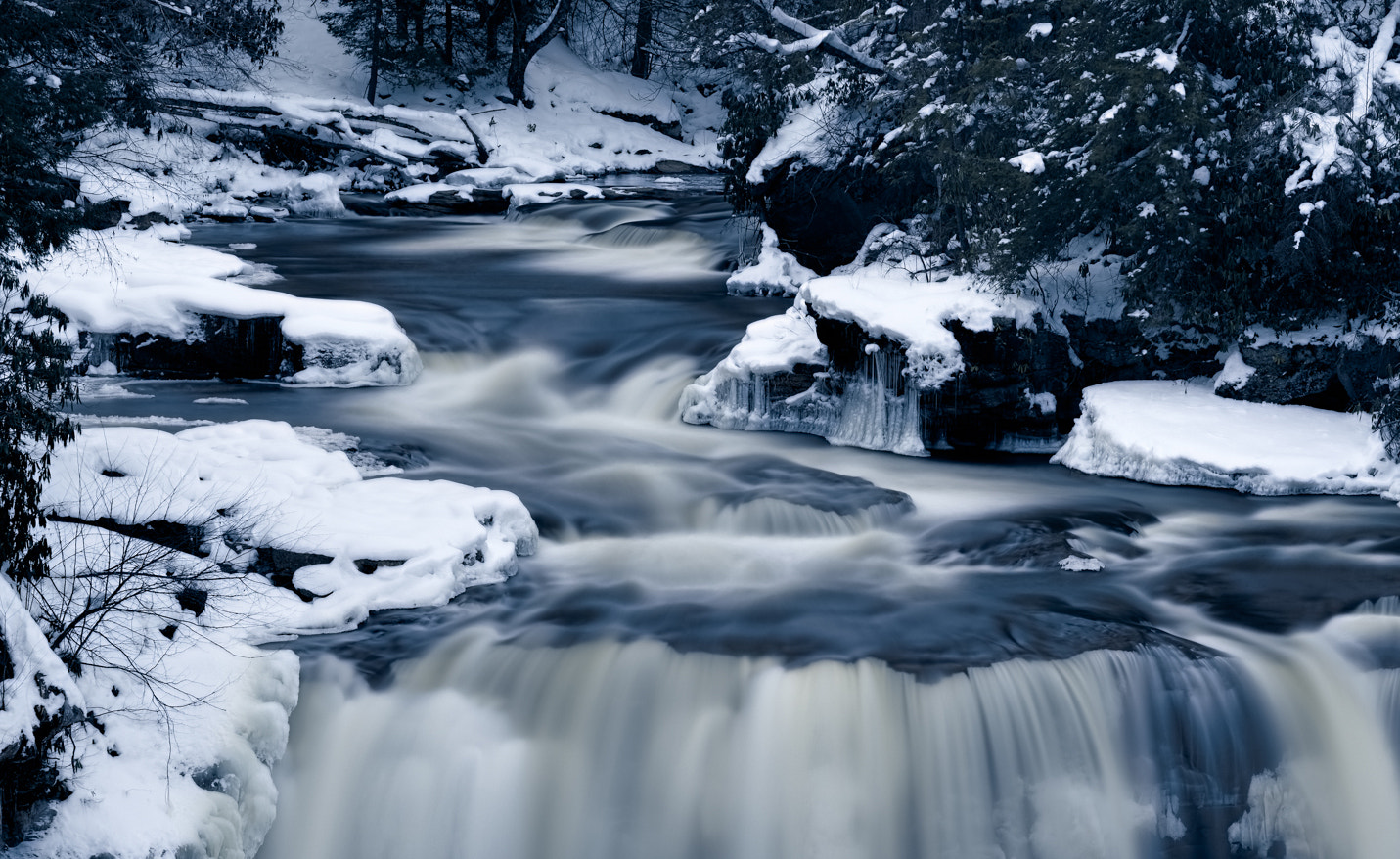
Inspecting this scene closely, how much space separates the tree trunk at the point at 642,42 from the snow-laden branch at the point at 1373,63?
2025 cm

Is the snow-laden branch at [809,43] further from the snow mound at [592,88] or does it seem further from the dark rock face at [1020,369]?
the snow mound at [592,88]

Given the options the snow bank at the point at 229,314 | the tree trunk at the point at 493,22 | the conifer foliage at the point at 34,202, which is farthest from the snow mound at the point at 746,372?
the tree trunk at the point at 493,22

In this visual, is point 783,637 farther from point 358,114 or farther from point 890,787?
point 358,114

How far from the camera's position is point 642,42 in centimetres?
3669

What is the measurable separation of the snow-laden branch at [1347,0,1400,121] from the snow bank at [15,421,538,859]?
763 centimetres

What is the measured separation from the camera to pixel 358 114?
2836 centimetres

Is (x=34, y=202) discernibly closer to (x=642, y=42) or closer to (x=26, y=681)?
(x=26, y=681)

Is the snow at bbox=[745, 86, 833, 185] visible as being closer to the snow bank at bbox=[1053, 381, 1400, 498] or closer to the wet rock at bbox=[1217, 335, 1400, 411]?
the snow bank at bbox=[1053, 381, 1400, 498]

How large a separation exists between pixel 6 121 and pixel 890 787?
6005 mm

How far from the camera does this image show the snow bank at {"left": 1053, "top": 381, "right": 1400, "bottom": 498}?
9.99 meters

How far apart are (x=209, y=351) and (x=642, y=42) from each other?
88.0ft

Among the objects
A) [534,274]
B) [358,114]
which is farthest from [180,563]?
[358,114]

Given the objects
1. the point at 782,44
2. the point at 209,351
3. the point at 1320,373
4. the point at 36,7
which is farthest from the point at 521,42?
the point at 36,7

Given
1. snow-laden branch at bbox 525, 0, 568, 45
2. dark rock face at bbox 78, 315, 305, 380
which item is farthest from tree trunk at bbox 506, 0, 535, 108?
dark rock face at bbox 78, 315, 305, 380
